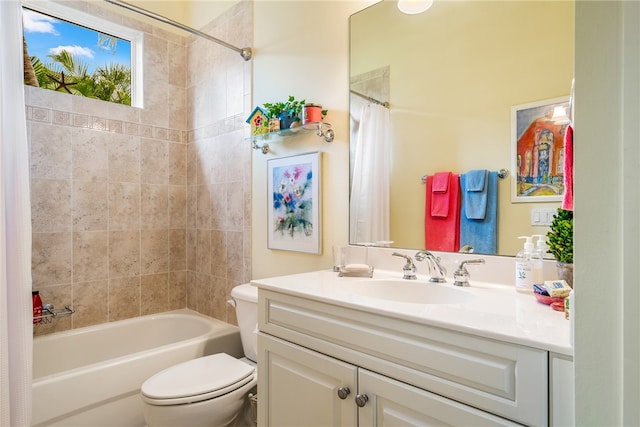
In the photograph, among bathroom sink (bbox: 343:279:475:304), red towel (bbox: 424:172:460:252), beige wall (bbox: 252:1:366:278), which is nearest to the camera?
bathroom sink (bbox: 343:279:475:304)

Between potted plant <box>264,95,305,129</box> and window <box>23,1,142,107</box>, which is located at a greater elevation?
window <box>23,1,142,107</box>

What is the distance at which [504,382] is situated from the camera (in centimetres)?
77

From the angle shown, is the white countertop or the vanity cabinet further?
the vanity cabinet

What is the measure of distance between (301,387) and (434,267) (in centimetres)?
65

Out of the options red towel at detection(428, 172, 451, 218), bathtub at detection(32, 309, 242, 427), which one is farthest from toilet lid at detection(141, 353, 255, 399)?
red towel at detection(428, 172, 451, 218)

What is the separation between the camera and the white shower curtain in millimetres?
1591

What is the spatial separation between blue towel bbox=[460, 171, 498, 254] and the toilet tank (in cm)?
106

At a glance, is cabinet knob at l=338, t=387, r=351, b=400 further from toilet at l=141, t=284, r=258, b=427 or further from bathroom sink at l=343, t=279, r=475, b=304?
toilet at l=141, t=284, r=258, b=427

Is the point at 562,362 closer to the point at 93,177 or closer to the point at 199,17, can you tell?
the point at 93,177

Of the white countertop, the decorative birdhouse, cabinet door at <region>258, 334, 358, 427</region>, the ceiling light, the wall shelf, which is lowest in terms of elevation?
cabinet door at <region>258, 334, 358, 427</region>

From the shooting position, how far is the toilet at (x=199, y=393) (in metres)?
1.43

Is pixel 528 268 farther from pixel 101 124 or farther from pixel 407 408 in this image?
pixel 101 124

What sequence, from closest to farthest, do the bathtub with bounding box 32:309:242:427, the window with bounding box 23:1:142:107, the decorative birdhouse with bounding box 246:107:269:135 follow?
the bathtub with bounding box 32:309:242:427 < the decorative birdhouse with bounding box 246:107:269:135 < the window with bounding box 23:1:142:107

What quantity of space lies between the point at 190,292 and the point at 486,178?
7.41 ft
